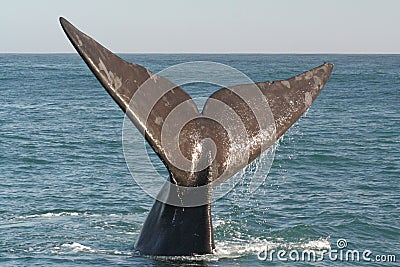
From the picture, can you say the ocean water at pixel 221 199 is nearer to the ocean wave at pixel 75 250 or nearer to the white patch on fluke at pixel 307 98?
the ocean wave at pixel 75 250

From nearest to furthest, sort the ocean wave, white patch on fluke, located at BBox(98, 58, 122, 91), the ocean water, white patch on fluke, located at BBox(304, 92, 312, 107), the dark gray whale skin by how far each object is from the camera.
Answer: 1. white patch on fluke, located at BBox(98, 58, 122, 91)
2. the dark gray whale skin
3. white patch on fluke, located at BBox(304, 92, 312, 107)
4. the ocean wave
5. the ocean water

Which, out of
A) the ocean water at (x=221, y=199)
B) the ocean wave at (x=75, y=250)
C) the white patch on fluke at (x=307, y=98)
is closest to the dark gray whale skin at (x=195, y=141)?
the white patch on fluke at (x=307, y=98)

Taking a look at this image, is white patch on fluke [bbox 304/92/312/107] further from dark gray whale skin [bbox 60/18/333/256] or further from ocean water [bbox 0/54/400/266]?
ocean water [bbox 0/54/400/266]

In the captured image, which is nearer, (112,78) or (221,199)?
(112,78)

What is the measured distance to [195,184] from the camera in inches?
310

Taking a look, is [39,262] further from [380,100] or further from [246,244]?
[380,100]

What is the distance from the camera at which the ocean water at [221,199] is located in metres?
10.4

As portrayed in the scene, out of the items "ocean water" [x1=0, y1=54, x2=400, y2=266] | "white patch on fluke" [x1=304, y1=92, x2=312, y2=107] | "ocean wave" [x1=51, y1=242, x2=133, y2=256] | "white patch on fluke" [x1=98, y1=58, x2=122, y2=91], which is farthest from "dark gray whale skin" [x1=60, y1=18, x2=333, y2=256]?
"ocean wave" [x1=51, y1=242, x2=133, y2=256]

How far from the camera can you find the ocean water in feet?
34.0

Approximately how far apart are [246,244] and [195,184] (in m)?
3.05

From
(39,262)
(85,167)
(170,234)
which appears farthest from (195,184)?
(85,167)

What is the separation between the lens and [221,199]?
15367 millimetres

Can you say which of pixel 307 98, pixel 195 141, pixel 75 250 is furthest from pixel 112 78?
pixel 75 250

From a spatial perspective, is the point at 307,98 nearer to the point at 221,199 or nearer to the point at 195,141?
the point at 195,141
